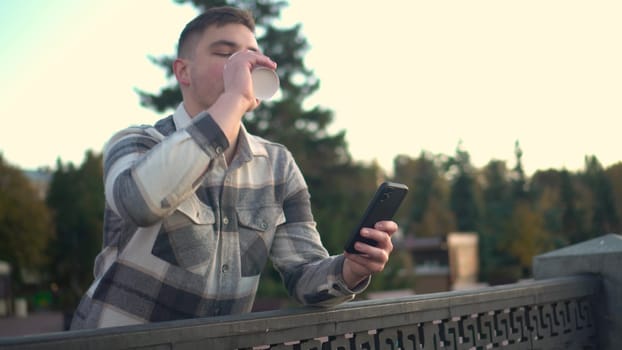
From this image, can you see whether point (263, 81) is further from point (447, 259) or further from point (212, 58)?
point (447, 259)

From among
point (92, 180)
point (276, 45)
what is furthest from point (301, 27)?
point (92, 180)

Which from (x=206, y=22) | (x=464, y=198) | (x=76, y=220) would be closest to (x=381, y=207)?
(x=206, y=22)

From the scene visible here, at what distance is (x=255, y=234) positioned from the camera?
245 cm

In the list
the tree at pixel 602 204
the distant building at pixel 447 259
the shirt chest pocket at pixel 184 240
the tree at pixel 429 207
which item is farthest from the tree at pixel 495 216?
the shirt chest pocket at pixel 184 240

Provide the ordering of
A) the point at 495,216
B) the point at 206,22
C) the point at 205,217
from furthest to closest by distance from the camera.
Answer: the point at 495,216, the point at 206,22, the point at 205,217

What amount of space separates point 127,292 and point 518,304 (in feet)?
6.41

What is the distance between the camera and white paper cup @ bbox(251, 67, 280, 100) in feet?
7.13

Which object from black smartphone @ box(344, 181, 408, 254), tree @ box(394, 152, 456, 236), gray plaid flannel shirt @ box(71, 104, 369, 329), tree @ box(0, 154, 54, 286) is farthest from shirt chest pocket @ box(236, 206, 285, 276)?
tree @ box(394, 152, 456, 236)

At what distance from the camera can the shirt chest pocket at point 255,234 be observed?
2.40 m

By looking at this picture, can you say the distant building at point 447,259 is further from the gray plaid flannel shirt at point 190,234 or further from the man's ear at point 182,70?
the man's ear at point 182,70

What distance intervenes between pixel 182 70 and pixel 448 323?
1532 mm

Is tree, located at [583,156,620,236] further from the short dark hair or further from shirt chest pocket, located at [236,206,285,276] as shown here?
the short dark hair

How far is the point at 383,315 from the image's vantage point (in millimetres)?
2562

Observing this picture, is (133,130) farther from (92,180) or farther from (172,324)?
(92,180)
